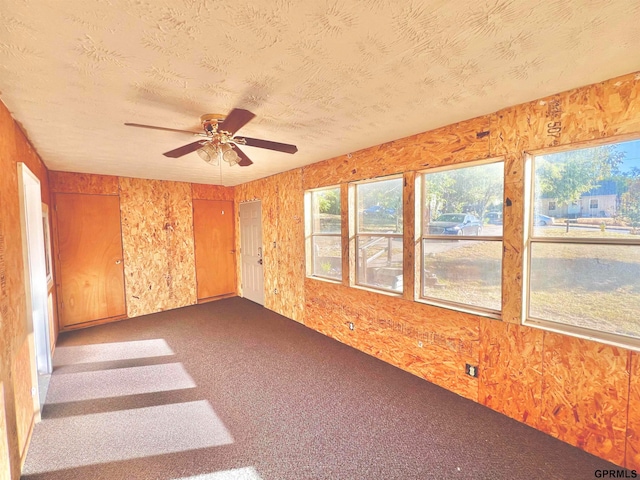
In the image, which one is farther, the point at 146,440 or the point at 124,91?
the point at 146,440

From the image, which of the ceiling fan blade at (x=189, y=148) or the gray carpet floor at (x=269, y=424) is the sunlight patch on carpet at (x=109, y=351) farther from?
the ceiling fan blade at (x=189, y=148)

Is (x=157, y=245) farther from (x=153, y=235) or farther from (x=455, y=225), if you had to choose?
(x=455, y=225)

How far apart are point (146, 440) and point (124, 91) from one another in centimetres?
251

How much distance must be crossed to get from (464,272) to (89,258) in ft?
18.1

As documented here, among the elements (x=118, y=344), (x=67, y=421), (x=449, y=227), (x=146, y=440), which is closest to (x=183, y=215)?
(x=118, y=344)

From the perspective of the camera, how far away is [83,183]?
455cm

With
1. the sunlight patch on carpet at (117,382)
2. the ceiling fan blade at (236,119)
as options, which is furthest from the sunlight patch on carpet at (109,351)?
the ceiling fan blade at (236,119)

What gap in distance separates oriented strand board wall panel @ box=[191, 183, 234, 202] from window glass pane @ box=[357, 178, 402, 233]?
12.0ft

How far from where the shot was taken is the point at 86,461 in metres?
1.94

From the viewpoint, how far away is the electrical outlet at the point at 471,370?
252cm

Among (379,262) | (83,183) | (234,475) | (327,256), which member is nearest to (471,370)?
(379,262)

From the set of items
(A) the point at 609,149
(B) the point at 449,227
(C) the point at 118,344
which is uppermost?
(A) the point at 609,149

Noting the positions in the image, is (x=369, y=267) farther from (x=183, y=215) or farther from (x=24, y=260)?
(x=183, y=215)

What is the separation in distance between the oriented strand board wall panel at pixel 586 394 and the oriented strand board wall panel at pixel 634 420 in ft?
0.08
